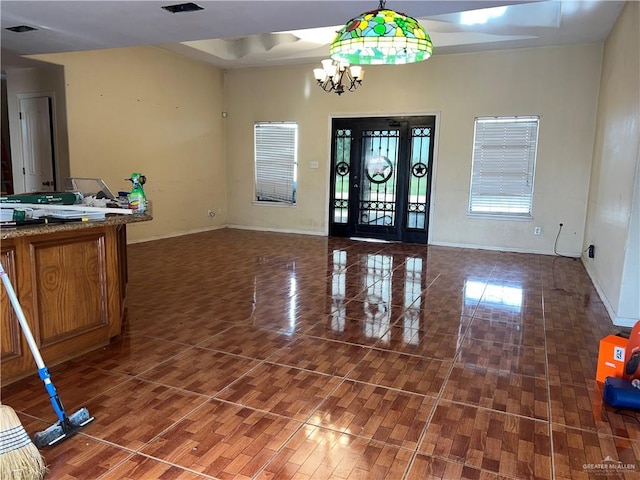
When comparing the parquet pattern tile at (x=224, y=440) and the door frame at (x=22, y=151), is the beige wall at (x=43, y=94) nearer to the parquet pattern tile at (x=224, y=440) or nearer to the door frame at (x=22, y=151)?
the door frame at (x=22, y=151)

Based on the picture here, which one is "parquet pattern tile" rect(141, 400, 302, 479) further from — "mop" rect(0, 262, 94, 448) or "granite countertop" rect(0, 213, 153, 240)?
"granite countertop" rect(0, 213, 153, 240)

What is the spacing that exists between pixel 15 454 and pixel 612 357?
10.2 feet

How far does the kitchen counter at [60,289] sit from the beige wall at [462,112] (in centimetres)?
563

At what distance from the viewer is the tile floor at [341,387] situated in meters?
2.00

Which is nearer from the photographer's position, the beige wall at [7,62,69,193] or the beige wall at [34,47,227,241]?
the beige wall at [7,62,69,193]

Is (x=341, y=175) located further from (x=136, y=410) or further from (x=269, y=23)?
(x=136, y=410)

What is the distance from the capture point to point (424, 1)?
3477 mm

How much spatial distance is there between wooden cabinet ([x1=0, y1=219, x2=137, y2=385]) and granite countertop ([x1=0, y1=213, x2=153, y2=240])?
38 mm

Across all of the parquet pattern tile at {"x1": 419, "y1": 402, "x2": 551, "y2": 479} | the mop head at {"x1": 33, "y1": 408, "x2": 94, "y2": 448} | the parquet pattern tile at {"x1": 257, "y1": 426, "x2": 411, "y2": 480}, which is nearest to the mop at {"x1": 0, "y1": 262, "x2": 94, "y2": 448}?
the mop head at {"x1": 33, "y1": 408, "x2": 94, "y2": 448}

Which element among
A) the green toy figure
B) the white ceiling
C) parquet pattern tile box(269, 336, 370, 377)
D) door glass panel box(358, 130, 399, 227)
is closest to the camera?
parquet pattern tile box(269, 336, 370, 377)

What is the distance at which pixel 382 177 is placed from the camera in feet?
26.5

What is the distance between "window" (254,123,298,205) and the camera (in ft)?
28.6

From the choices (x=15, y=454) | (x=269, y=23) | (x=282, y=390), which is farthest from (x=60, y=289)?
(x=269, y=23)

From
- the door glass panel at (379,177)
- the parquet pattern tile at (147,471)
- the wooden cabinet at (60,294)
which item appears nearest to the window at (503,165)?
the door glass panel at (379,177)
